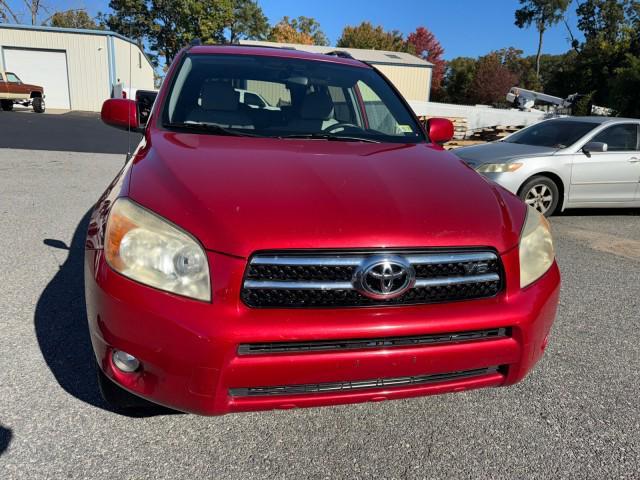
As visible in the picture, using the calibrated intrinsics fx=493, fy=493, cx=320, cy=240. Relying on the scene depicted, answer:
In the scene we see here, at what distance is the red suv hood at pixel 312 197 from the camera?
1.75 m

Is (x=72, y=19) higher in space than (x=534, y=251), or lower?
higher

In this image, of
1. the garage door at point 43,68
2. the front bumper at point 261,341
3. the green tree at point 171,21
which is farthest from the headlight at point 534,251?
the green tree at point 171,21

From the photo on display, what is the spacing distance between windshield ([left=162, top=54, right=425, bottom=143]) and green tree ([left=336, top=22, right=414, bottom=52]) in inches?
2601

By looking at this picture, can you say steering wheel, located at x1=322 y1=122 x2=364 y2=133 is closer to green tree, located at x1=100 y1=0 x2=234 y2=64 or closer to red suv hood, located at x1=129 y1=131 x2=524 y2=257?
red suv hood, located at x1=129 y1=131 x2=524 y2=257

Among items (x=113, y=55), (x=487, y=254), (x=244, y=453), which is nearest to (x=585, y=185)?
(x=487, y=254)

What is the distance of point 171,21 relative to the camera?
46531 millimetres

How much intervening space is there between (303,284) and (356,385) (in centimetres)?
46

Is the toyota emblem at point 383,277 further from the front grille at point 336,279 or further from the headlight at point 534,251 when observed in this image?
the headlight at point 534,251

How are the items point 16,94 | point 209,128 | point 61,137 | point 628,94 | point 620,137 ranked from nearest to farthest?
point 209,128 → point 620,137 → point 61,137 → point 628,94 → point 16,94

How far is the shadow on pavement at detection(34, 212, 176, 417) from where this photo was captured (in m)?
2.38

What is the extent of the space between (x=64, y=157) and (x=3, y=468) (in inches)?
381

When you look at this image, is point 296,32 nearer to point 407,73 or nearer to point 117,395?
point 407,73

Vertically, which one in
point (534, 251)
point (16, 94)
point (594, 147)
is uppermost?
point (16, 94)

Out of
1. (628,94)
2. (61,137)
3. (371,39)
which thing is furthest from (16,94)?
(371,39)
